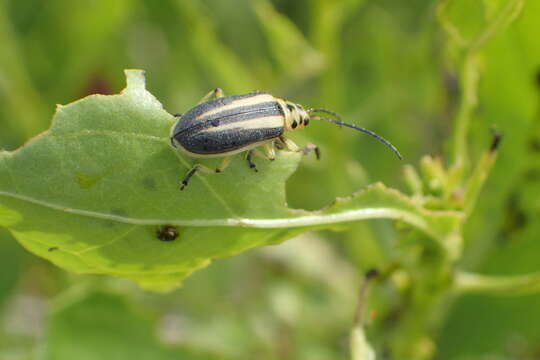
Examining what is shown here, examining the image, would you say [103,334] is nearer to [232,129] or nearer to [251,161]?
[232,129]

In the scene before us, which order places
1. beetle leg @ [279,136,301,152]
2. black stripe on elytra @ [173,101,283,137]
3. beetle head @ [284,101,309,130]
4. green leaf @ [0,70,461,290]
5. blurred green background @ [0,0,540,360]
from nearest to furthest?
green leaf @ [0,70,461,290], black stripe on elytra @ [173,101,283,137], beetle leg @ [279,136,301,152], beetle head @ [284,101,309,130], blurred green background @ [0,0,540,360]

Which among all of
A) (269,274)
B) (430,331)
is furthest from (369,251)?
(269,274)

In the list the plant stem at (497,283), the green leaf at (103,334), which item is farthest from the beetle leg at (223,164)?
the green leaf at (103,334)

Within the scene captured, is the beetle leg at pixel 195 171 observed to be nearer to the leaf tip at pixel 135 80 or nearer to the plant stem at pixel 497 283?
the leaf tip at pixel 135 80

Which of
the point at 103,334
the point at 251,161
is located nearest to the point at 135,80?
the point at 251,161

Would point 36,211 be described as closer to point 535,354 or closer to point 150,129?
point 150,129

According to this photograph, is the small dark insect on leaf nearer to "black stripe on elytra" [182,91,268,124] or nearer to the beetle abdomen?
the beetle abdomen

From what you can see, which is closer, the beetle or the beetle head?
the beetle

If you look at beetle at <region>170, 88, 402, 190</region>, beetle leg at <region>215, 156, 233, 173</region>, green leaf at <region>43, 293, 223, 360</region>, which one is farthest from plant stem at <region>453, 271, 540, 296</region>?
green leaf at <region>43, 293, 223, 360</region>
